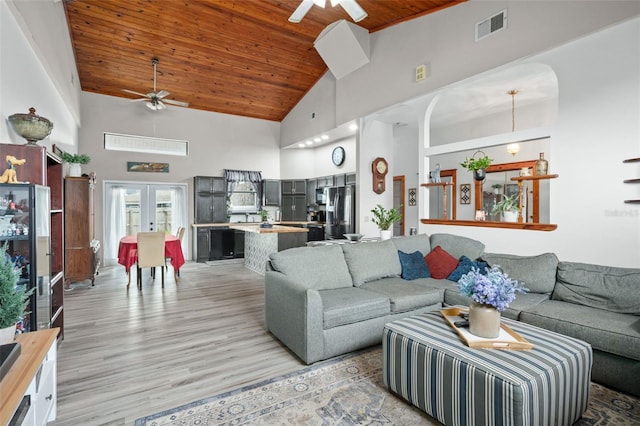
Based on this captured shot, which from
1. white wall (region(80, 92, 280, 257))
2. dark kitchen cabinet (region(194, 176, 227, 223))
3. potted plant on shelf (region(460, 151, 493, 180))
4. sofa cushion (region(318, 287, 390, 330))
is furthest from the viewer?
dark kitchen cabinet (region(194, 176, 227, 223))

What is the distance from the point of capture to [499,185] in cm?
710

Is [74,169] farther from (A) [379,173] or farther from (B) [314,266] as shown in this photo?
(A) [379,173]

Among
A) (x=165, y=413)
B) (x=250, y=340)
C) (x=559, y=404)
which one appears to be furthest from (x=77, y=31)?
(x=559, y=404)

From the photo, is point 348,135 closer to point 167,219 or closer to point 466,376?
point 167,219

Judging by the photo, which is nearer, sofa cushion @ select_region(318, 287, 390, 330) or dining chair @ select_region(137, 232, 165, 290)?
sofa cushion @ select_region(318, 287, 390, 330)

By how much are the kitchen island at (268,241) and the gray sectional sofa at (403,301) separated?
2.69 m

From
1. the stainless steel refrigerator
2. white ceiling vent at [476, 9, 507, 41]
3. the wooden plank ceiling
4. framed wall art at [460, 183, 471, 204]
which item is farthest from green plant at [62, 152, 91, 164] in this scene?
framed wall art at [460, 183, 471, 204]

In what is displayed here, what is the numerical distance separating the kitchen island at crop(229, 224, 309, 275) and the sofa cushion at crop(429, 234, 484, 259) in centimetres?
278

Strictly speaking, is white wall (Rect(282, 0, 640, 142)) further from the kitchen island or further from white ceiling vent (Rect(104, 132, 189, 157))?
white ceiling vent (Rect(104, 132, 189, 157))

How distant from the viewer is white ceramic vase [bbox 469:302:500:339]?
6.59 ft

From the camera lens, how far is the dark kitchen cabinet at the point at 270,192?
9000 mm

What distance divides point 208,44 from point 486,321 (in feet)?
21.1

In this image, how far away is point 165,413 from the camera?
2.09 metres

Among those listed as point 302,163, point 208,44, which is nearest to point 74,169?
point 208,44
